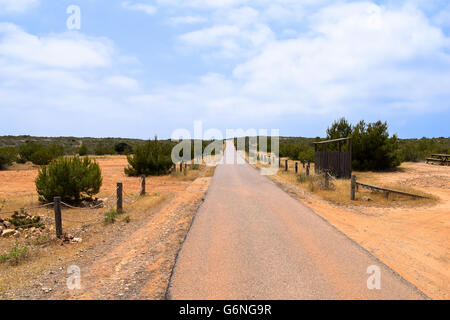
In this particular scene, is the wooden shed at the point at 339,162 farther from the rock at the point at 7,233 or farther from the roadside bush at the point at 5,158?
the roadside bush at the point at 5,158

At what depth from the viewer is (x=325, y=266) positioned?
518 cm

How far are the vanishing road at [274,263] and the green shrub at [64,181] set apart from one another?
6.05 m

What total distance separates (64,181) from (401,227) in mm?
11796

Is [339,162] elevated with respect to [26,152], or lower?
lower

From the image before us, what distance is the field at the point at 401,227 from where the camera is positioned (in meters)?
5.31

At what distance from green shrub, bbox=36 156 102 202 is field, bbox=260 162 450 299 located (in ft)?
29.6

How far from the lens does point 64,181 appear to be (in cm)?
1177

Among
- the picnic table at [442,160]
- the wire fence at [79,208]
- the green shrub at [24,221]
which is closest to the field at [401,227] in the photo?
the wire fence at [79,208]

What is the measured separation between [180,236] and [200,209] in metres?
3.04

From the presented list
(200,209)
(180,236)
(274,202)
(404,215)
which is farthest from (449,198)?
(180,236)

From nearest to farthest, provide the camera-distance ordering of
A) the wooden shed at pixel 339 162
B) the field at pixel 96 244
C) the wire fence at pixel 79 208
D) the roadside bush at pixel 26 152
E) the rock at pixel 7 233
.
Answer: the field at pixel 96 244 → the wire fence at pixel 79 208 → the rock at pixel 7 233 → the wooden shed at pixel 339 162 → the roadside bush at pixel 26 152

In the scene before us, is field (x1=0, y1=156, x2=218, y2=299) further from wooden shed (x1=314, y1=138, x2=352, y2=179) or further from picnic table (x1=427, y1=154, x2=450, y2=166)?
picnic table (x1=427, y1=154, x2=450, y2=166)

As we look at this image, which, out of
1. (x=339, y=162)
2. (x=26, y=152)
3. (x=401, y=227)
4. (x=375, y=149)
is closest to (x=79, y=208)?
(x=401, y=227)

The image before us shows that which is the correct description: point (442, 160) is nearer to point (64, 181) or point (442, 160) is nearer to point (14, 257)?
point (64, 181)
